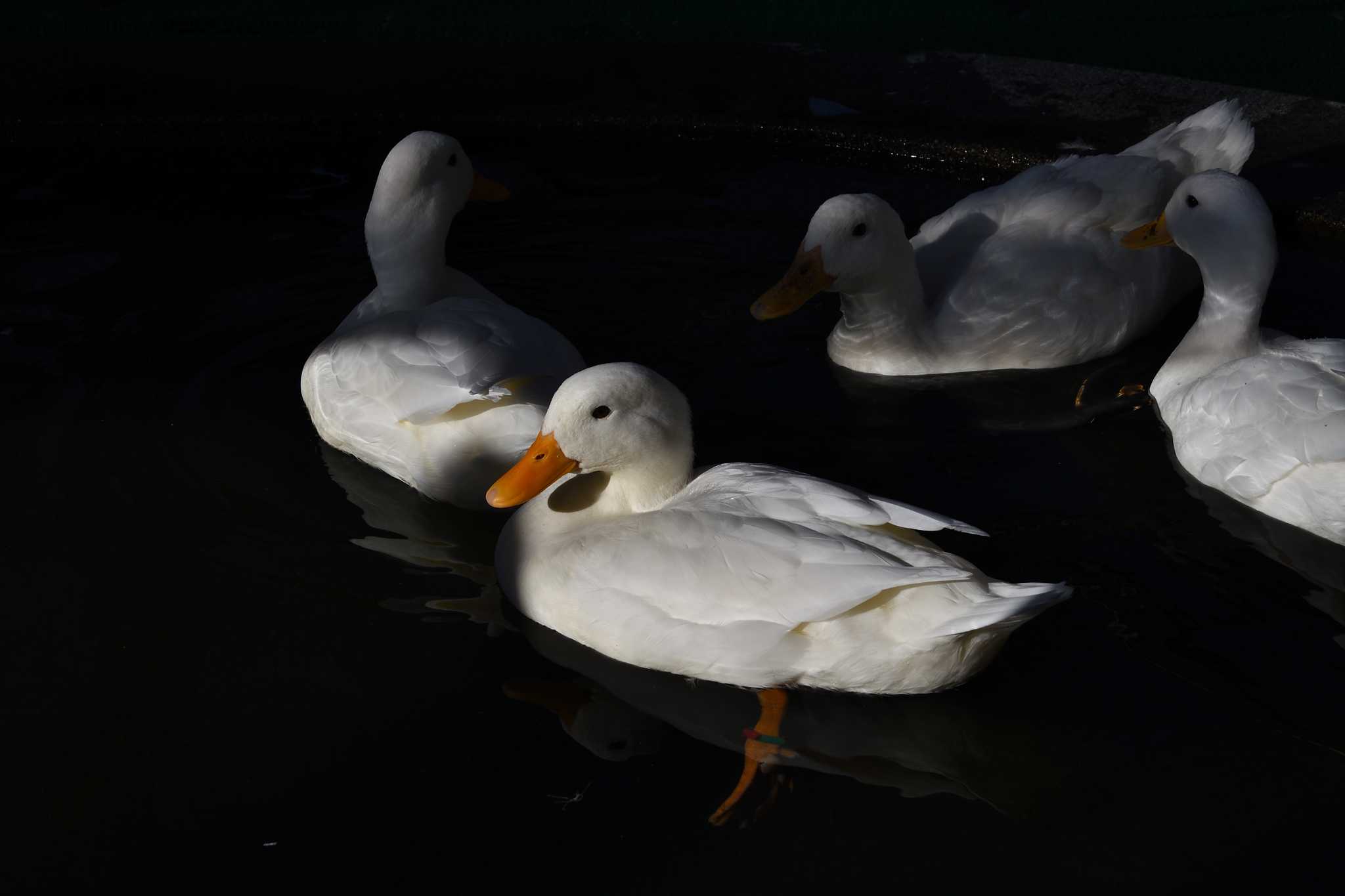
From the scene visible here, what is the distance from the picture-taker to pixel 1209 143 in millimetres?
4766

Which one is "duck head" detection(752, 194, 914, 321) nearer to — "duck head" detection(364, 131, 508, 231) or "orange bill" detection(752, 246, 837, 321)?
"orange bill" detection(752, 246, 837, 321)

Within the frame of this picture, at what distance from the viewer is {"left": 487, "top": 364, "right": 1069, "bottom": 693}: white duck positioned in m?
2.71

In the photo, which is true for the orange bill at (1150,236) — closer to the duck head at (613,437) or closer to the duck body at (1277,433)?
the duck body at (1277,433)

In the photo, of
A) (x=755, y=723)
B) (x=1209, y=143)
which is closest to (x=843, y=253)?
(x=1209, y=143)

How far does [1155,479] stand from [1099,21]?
4.68 m

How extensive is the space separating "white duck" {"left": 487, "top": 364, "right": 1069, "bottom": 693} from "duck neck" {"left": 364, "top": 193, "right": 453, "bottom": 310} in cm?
114

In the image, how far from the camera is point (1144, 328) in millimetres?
4578

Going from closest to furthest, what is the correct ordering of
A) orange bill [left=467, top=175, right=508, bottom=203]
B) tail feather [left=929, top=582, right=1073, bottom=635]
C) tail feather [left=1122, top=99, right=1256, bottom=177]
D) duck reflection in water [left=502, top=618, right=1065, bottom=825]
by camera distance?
1. tail feather [left=929, top=582, right=1073, bottom=635]
2. duck reflection in water [left=502, top=618, right=1065, bottom=825]
3. orange bill [left=467, top=175, right=508, bottom=203]
4. tail feather [left=1122, top=99, right=1256, bottom=177]

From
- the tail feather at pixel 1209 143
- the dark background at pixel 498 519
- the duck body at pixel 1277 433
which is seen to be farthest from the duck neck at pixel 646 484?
the tail feather at pixel 1209 143

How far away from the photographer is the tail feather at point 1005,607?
2572 mm

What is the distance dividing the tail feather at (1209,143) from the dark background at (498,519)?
52 cm

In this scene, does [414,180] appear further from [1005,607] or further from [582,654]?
[1005,607]

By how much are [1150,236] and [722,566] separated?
2.25 meters

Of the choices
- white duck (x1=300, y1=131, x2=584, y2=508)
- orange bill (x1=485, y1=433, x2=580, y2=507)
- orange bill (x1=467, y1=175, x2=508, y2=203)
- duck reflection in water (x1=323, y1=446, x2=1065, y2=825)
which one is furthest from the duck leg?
orange bill (x1=467, y1=175, x2=508, y2=203)
